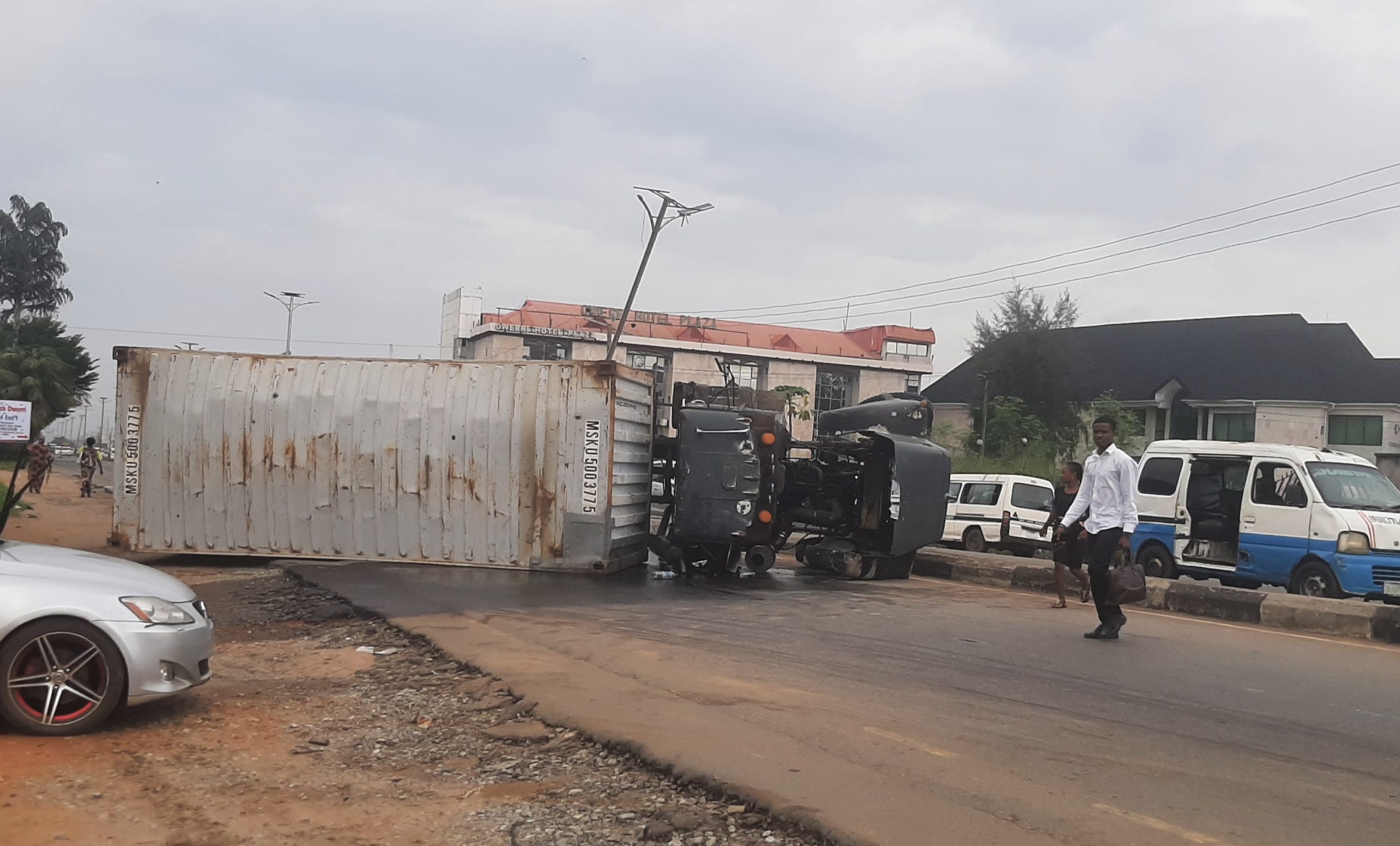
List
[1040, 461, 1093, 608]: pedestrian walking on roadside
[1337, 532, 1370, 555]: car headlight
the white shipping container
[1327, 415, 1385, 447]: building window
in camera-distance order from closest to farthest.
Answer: [1040, 461, 1093, 608]: pedestrian walking on roadside < [1337, 532, 1370, 555]: car headlight < the white shipping container < [1327, 415, 1385, 447]: building window

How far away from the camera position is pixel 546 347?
6556 cm

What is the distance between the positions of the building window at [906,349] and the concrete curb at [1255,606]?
65.7 metres

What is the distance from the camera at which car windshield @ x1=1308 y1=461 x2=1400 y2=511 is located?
42.1 ft

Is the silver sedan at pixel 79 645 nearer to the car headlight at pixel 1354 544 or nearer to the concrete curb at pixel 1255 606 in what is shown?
the concrete curb at pixel 1255 606

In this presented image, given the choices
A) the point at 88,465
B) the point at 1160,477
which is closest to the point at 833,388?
Answer: the point at 88,465

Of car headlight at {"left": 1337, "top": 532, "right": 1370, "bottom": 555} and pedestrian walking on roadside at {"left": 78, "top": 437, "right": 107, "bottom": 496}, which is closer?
car headlight at {"left": 1337, "top": 532, "right": 1370, "bottom": 555}

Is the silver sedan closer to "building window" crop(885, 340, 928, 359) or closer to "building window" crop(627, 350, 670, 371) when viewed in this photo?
"building window" crop(627, 350, 670, 371)

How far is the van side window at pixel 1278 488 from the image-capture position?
13211 mm

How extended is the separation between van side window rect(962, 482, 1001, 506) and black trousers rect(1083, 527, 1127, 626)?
13197mm

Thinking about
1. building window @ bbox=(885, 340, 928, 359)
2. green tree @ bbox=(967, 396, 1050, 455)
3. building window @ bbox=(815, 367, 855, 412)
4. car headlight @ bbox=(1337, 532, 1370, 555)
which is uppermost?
building window @ bbox=(885, 340, 928, 359)

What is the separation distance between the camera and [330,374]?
13758mm

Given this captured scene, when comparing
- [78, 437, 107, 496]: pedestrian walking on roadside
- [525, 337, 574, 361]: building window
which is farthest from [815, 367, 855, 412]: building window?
[78, 437, 107, 496]: pedestrian walking on roadside

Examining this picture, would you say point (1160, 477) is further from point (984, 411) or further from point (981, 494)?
point (984, 411)

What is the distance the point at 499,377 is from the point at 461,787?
875cm
